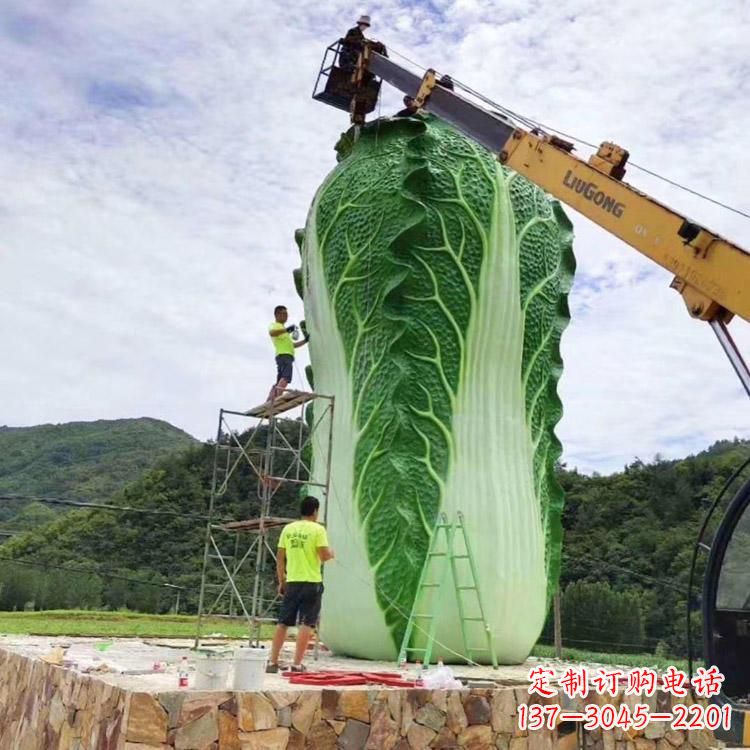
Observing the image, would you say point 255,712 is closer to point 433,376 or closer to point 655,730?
point 655,730

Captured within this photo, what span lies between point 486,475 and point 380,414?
1054 millimetres

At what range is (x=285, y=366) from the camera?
347 inches

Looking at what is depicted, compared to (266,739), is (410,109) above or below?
above

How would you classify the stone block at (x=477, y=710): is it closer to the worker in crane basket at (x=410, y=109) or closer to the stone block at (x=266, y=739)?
the stone block at (x=266, y=739)

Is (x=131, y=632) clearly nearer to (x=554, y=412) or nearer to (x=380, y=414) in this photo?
(x=380, y=414)

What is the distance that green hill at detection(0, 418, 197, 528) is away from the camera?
39062 millimetres

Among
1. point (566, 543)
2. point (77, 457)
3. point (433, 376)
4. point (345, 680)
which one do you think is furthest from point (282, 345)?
point (77, 457)

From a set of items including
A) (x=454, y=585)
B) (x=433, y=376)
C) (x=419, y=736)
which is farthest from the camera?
(x=433, y=376)

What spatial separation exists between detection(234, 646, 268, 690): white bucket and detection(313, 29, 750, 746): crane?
2.60 m

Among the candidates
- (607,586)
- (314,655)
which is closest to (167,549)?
(607,586)

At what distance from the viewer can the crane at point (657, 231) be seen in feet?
17.9

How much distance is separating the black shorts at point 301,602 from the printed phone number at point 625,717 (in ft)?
4.88

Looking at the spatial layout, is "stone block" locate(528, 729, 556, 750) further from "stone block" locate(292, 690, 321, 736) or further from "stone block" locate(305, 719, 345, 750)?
"stone block" locate(292, 690, 321, 736)

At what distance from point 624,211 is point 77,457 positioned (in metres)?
42.2
